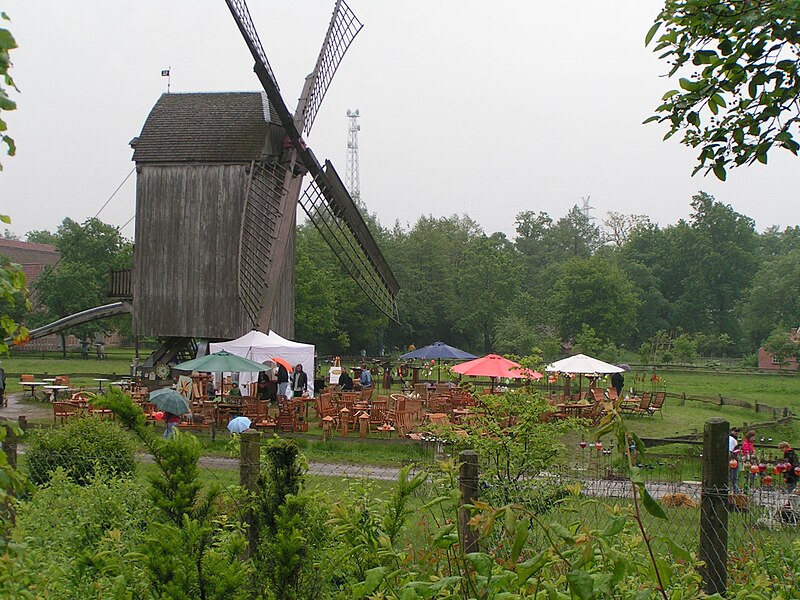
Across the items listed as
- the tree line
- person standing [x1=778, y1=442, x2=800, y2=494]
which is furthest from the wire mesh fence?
the tree line

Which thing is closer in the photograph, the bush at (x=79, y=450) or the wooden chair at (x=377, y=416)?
the bush at (x=79, y=450)

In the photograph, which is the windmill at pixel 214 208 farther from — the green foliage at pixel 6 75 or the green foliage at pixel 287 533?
the green foliage at pixel 6 75

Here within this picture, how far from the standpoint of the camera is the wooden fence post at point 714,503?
4734 millimetres

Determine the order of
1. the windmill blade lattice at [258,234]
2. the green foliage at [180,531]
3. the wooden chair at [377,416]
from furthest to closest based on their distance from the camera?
the windmill blade lattice at [258,234] < the wooden chair at [377,416] < the green foliage at [180,531]

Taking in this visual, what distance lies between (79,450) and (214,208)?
1618 cm

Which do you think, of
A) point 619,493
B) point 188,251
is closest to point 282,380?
point 188,251

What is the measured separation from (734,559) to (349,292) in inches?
1915

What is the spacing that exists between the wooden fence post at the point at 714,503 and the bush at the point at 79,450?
640 centimetres

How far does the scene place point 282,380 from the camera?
2206 cm

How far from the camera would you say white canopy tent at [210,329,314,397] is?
70.6 feet

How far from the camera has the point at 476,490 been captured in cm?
498

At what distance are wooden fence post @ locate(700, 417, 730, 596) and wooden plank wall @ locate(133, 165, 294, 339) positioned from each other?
2107cm

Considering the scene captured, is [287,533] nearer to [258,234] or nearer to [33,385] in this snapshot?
[258,234]

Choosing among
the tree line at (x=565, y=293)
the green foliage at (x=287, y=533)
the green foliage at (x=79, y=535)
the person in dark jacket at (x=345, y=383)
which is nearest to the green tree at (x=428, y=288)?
the tree line at (x=565, y=293)
